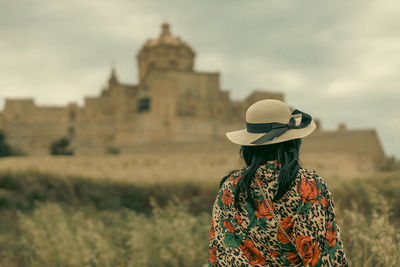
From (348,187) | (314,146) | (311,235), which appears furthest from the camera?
(314,146)

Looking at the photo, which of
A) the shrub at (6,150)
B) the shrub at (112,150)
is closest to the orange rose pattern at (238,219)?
the shrub at (112,150)

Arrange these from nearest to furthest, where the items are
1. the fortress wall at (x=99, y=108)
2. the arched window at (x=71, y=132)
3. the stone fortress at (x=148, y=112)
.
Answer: the stone fortress at (x=148, y=112), the arched window at (x=71, y=132), the fortress wall at (x=99, y=108)

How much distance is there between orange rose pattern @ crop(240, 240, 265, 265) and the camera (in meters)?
2.04

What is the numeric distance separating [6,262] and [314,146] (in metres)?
24.4

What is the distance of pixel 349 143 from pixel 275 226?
27.6 m

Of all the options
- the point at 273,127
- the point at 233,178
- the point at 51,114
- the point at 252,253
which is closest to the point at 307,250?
the point at 252,253

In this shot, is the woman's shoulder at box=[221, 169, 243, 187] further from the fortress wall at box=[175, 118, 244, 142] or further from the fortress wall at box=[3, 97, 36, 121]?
the fortress wall at box=[3, 97, 36, 121]

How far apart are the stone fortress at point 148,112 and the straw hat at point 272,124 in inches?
1126

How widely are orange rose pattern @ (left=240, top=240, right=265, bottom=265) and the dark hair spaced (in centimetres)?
25

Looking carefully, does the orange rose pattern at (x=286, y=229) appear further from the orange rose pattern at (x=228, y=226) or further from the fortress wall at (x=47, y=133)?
the fortress wall at (x=47, y=133)

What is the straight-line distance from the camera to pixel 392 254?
3.16 metres

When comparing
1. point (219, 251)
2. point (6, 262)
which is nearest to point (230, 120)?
point (6, 262)

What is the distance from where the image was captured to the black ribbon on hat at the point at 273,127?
2.06 meters

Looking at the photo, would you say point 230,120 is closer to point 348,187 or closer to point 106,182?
point 106,182
